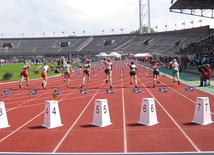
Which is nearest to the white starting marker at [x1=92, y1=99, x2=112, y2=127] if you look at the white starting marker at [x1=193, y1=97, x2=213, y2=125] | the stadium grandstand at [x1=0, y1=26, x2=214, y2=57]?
the white starting marker at [x1=193, y1=97, x2=213, y2=125]

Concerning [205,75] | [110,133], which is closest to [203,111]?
[110,133]

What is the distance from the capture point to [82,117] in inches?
445

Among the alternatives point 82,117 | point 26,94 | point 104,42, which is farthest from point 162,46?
point 82,117

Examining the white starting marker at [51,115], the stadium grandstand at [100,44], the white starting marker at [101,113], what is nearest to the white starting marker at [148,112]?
the white starting marker at [101,113]

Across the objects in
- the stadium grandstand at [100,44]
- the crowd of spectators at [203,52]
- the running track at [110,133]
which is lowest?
the running track at [110,133]

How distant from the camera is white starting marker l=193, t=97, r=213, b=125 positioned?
9680 mm

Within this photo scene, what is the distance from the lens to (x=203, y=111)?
31.8 feet

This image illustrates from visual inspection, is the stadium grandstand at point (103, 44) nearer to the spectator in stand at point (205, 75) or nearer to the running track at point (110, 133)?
the spectator in stand at point (205, 75)

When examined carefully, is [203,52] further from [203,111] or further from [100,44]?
[100,44]

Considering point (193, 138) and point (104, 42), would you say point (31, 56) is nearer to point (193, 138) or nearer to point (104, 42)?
point (104, 42)

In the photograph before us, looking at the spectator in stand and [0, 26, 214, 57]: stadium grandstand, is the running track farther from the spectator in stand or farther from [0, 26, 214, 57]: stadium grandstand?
[0, 26, 214, 57]: stadium grandstand

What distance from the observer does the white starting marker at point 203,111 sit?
31.8ft

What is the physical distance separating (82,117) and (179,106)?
4.29 metres

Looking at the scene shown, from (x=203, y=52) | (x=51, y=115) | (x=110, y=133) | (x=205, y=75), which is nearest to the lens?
(x=110, y=133)
